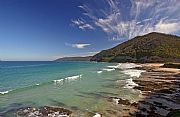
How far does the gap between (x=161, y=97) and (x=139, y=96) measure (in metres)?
2.56

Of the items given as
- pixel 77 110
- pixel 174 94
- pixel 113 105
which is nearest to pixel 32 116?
pixel 77 110

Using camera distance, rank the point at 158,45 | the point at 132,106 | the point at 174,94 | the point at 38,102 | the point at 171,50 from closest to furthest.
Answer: the point at 132,106 → the point at 38,102 → the point at 174,94 → the point at 171,50 → the point at 158,45

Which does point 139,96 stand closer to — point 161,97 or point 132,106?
point 161,97

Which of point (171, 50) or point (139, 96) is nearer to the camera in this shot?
point (139, 96)

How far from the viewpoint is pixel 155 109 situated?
71.7 ft

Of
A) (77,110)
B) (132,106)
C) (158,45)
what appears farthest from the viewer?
(158,45)

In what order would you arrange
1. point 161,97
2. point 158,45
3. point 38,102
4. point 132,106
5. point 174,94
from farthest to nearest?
point 158,45 → point 174,94 → point 161,97 → point 38,102 → point 132,106

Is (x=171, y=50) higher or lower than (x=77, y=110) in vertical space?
higher

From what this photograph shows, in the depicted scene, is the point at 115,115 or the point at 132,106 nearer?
the point at 115,115

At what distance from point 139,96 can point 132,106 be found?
5.56m

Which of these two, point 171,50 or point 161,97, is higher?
point 171,50

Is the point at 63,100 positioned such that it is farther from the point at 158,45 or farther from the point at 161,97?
the point at 158,45

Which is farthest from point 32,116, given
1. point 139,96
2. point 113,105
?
point 139,96

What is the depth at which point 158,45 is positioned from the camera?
154 meters
